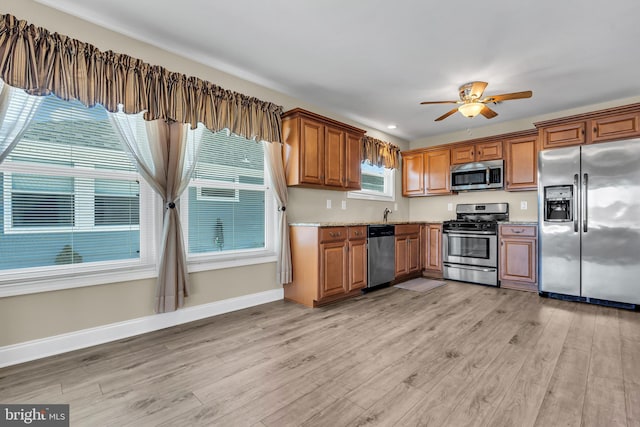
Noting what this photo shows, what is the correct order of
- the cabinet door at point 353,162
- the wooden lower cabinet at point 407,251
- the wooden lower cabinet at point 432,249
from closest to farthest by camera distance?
1. the cabinet door at point 353,162
2. the wooden lower cabinet at point 407,251
3. the wooden lower cabinet at point 432,249

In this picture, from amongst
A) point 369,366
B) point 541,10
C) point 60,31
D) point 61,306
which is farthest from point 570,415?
point 60,31

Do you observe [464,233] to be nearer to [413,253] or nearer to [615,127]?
[413,253]

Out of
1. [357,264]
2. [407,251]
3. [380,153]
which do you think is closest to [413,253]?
[407,251]

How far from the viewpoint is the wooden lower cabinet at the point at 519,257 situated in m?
4.29

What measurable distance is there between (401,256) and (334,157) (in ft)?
6.31

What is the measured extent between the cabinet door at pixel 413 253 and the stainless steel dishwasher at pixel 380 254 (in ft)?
1.56

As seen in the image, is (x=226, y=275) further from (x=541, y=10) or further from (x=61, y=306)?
(x=541, y=10)

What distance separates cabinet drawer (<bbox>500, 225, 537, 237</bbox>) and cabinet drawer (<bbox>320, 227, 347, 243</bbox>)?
252cm

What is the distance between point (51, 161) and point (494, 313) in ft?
14.3

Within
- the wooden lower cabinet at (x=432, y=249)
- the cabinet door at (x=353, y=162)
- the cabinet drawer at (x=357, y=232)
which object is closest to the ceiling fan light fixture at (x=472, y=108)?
the cabinet door at (x=353, y=162)

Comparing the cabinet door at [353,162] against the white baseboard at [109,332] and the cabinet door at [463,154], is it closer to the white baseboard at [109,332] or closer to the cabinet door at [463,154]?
the cabinet door at [463,154]

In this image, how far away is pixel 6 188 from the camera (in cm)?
217

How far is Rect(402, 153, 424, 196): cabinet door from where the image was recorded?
574 centimetres

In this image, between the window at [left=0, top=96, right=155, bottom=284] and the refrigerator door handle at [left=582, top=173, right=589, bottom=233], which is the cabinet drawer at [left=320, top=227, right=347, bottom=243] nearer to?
the window at [left=0, top=96, right=155, bottom=284]
